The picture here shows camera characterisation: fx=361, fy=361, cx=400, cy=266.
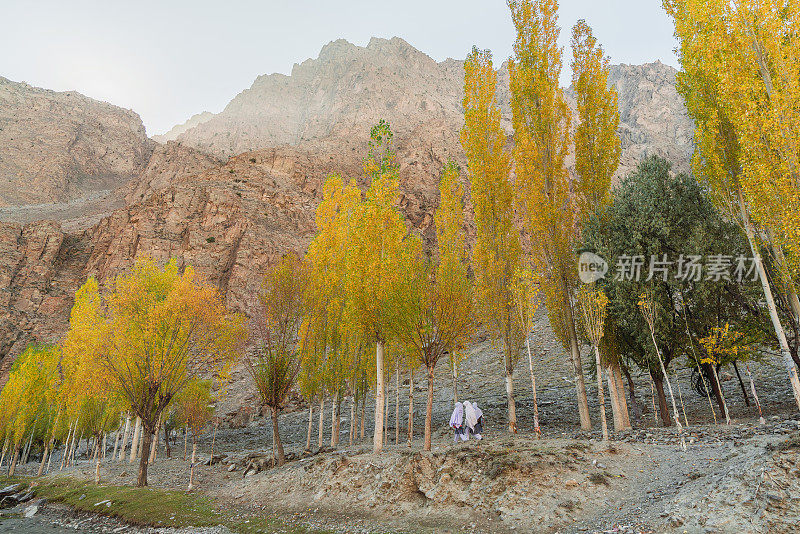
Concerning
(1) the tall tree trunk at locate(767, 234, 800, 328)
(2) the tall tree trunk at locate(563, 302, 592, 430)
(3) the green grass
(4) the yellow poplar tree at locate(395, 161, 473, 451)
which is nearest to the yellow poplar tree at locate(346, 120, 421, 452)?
(4) the yellow poplar tree at locate(395, 161, 473, 451)

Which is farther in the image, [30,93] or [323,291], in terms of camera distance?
[30,93]

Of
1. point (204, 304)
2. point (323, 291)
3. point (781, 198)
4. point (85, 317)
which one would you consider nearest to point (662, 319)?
point (781, 198)

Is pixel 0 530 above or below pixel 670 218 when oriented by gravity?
below

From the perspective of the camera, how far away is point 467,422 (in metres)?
16.7

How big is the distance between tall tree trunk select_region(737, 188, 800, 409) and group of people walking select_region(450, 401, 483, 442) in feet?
35.1

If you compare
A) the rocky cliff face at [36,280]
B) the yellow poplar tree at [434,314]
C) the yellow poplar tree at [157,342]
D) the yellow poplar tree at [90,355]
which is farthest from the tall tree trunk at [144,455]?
the rocky cliff face at [36,280]

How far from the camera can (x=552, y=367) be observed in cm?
3859

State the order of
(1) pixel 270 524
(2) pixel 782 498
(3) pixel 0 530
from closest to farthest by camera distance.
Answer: (2) pixel 782 498 → (1) pixel 270 524 → (3) pixel 0 530

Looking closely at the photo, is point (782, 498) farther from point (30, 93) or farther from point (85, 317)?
point (30, 93)

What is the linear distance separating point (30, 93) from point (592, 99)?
22157 cm

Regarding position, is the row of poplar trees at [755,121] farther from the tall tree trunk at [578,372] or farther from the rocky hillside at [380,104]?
the rocky hillside at [380,104]

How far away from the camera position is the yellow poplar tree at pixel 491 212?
1786cm

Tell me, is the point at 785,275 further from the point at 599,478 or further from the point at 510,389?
the point at 510,389

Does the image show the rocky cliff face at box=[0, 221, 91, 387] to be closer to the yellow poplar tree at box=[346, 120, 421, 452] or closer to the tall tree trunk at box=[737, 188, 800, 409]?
the yellow poplar tree at box=[346, 120, 421, 452]
